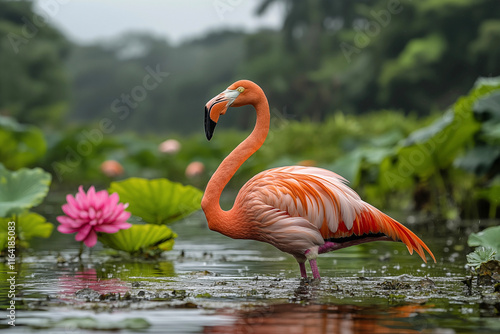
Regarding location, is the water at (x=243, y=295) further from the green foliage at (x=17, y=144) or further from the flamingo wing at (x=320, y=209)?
the green foliage at (x=17, y=144)

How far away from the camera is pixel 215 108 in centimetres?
531

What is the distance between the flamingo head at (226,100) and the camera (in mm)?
5262

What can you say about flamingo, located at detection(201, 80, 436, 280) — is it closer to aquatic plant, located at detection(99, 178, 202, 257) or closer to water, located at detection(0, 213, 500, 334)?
water, located at detection(0, 213, 500, 334)

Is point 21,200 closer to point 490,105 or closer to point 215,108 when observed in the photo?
point 215,108

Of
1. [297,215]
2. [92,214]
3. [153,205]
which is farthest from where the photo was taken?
[153,205]

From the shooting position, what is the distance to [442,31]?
109 ft

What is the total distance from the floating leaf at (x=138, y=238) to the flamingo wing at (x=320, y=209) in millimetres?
1722

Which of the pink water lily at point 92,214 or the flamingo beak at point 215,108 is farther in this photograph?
the pink water lily at point 92,214

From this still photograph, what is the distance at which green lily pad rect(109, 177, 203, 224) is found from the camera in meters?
7.20

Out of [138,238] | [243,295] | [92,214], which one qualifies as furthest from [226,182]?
[138,238]

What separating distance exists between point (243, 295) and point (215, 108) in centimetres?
140

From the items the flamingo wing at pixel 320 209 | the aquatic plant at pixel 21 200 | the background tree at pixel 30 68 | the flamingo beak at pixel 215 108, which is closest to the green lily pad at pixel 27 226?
the aquatic plant at pixel 21 200

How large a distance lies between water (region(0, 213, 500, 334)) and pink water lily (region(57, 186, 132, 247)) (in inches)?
12.3

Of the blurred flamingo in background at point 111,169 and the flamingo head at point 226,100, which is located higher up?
the blurred flamingo in background at point 111,169
